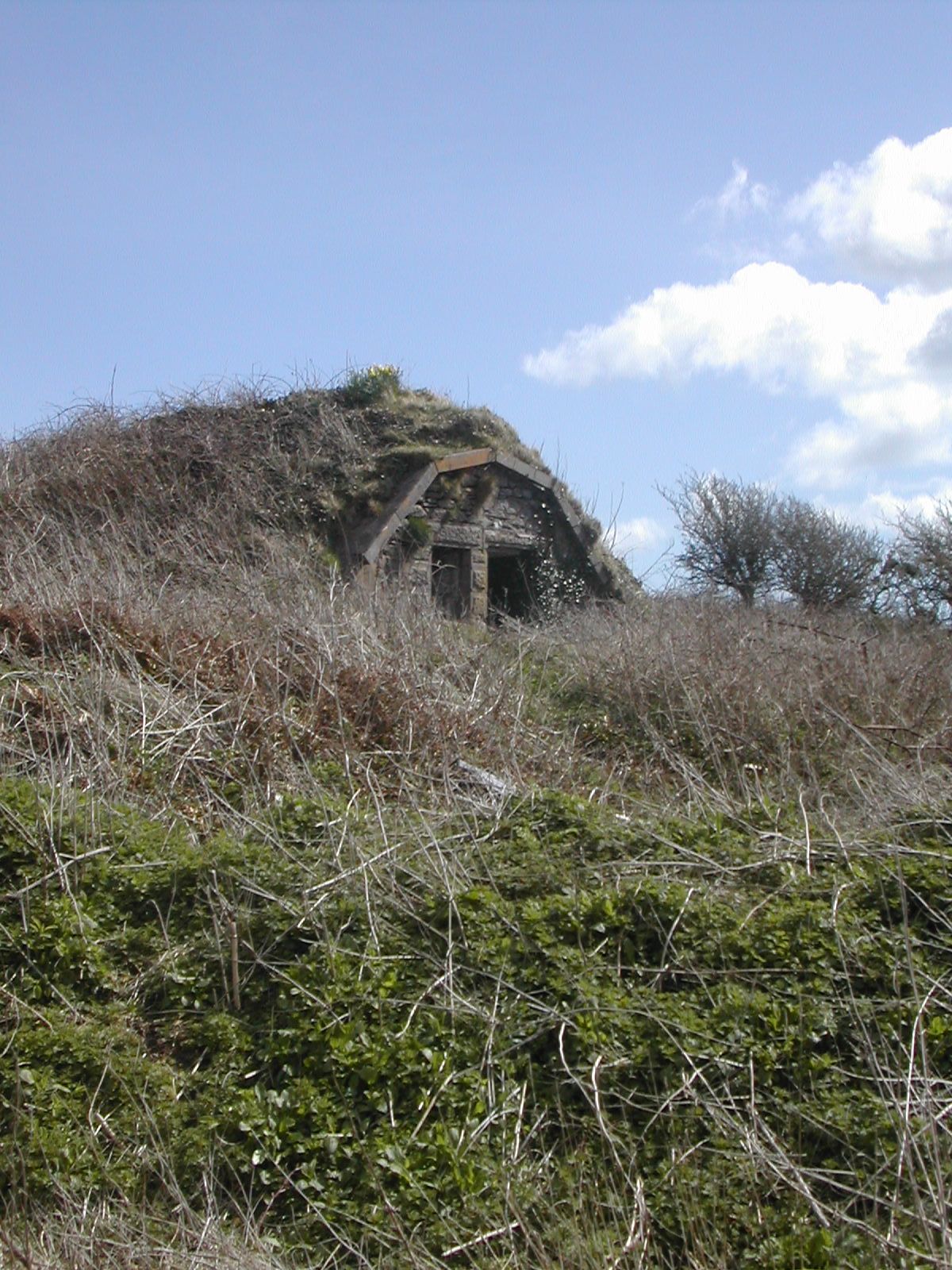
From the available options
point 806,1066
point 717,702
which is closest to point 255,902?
point 806,1066

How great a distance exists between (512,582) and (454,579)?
1.64 meters

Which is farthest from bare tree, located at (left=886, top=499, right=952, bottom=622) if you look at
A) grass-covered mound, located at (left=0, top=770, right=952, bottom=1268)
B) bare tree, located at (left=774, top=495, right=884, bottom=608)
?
grass-covered mound, located at (left=0, top=770, right=952, bottom=1268)

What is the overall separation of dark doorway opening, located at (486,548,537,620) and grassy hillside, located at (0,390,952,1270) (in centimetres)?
798

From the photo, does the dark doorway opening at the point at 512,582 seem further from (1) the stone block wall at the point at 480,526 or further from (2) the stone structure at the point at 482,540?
(1) the stone block wall at the point at 480,526

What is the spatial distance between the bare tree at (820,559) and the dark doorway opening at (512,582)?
5792 mm

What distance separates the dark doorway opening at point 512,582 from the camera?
16.2 m

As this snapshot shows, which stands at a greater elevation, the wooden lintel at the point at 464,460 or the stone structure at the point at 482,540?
the wooden lintel at the point at 464,460

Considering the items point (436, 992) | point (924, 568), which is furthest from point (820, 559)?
point (436, 992)

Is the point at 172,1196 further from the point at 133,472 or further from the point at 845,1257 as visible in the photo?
the point at 133,472

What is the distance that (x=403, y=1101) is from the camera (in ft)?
14.0

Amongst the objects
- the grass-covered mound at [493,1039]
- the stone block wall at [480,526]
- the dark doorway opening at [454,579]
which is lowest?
the grass-covered mound at [493,1039]

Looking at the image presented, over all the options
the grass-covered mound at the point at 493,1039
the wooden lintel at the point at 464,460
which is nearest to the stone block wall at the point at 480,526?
the wooden lintel at the point at 464,460

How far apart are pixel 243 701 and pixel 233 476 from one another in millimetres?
6816

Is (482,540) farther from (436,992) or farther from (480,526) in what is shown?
(436,992)
